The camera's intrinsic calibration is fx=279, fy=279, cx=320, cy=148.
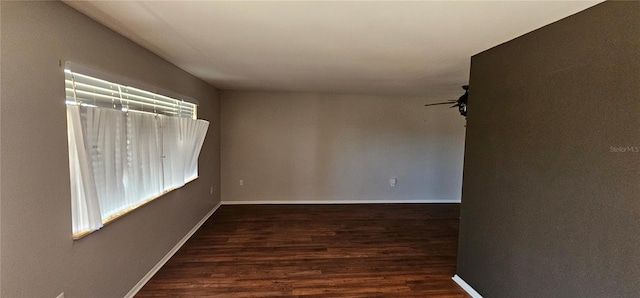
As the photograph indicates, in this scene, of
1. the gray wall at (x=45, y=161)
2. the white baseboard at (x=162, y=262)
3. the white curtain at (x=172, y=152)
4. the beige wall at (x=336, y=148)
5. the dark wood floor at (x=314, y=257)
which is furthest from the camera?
the beige wall at (x=336, y=148)

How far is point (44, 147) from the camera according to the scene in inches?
55.8

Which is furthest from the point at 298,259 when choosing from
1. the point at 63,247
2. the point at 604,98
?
the point at 604,98

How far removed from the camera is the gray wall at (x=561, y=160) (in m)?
1.34

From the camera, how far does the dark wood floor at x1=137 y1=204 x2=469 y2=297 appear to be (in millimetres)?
2463

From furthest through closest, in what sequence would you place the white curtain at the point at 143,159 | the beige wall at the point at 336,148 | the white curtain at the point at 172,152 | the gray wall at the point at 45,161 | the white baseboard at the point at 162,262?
1. the beige wall at the point at 336,148
2. the white curtain at the point at 172,152
3. the white baseboard at the point at 162,262
4. the white curtain at the point at 143,159
5. the gray wall at the point at 45,161

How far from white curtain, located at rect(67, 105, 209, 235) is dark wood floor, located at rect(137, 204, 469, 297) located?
2.83ft

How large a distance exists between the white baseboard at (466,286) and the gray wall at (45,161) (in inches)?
112

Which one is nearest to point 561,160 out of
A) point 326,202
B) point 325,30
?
point 325,30

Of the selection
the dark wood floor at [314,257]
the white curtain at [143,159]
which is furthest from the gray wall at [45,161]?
the dark wood floor at [314,257]

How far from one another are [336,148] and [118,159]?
3.72 metres

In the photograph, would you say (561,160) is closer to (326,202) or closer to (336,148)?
(336,148)

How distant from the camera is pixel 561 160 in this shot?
5.39 ft

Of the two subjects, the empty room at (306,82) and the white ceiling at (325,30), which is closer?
the empty room at (306,82)

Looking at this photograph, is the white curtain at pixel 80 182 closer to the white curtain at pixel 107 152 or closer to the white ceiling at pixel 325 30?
the white curtain at pixel 107 152
